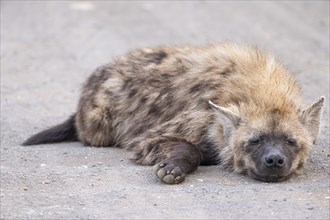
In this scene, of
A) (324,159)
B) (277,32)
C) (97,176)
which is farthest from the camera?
(277,32)

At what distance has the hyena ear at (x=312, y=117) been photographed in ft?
20.6

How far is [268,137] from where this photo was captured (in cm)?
613

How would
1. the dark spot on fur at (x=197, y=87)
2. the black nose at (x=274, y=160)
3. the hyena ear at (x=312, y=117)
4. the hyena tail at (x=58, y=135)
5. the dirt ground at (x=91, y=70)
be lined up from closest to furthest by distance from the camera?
the dirt ground at (x=91, y=70) → the black nose at (x=274, y=160) → the hyena ear at (x=312, y=117) → the dark spot on fur at (x=197, y=87) → the hyena tail at (x=58, y=135)

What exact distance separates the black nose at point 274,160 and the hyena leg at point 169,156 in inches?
20.9

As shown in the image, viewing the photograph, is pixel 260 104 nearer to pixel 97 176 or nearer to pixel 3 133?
pixel 97 176

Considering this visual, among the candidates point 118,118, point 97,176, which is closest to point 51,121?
point 118,118

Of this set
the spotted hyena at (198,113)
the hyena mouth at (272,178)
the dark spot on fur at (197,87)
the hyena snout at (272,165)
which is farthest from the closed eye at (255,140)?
Answer: the dark spot on fur at (197,87)

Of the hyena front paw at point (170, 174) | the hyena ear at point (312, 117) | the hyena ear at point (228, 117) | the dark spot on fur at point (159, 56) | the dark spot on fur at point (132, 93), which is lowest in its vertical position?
the hyena front paw at point (170, 174)

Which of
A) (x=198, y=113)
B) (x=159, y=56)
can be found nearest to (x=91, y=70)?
(x=159, y=56)

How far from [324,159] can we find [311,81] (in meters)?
2.91

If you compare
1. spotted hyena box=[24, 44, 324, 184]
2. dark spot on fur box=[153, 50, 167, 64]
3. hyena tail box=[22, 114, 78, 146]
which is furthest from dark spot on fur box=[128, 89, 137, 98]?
hyena tail box=[22, 114, 78, 146]

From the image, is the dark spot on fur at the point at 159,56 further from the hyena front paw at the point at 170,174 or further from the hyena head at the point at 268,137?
the hyena front paw at the point at 170,174

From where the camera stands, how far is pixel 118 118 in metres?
7.48

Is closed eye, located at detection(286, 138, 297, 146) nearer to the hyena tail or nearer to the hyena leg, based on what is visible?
the hyena leg
